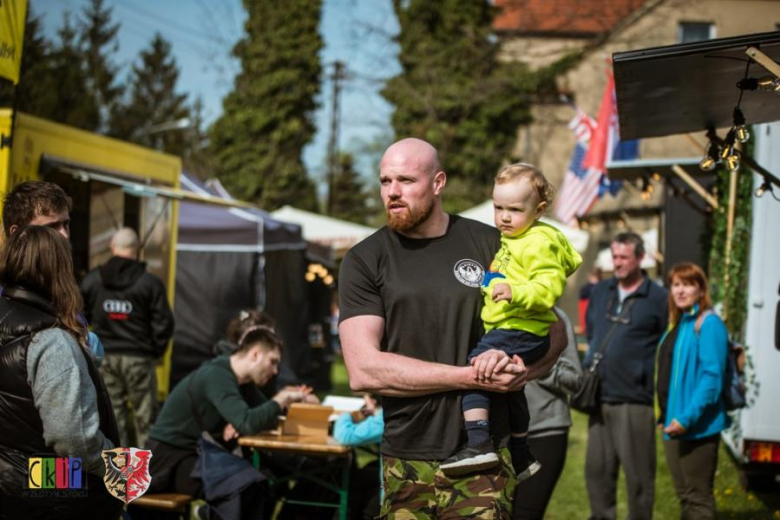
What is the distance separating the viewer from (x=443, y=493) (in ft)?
10.8

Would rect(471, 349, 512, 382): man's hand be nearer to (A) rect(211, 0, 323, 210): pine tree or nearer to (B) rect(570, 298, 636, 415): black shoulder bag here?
(B) rect(570, 298, 636, 415): black shoulder bag

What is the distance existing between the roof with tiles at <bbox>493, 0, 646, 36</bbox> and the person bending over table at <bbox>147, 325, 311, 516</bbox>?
957 inches

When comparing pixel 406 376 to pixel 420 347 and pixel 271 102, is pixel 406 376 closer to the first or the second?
pixel 420 347

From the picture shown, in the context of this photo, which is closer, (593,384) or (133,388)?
(593,384)

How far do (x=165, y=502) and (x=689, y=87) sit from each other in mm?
3854

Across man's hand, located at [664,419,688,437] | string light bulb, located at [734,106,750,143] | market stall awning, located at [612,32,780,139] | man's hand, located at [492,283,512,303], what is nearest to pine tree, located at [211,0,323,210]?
man's hand, located at [664,419,688,437]

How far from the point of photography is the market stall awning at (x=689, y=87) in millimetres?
4195

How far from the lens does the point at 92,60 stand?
132ft

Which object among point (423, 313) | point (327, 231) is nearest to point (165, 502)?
point (423, 313)

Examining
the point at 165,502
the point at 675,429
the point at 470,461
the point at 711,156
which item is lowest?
the point at 165,502

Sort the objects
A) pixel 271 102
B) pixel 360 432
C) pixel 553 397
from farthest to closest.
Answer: pixel 271 102, pixel 360 432, pixel 553 397

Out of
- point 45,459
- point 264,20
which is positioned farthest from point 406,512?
point 264,20

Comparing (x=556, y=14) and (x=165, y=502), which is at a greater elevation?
(x=556, y=14)

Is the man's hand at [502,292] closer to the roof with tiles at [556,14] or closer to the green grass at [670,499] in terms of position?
the green grass at [670,499]
